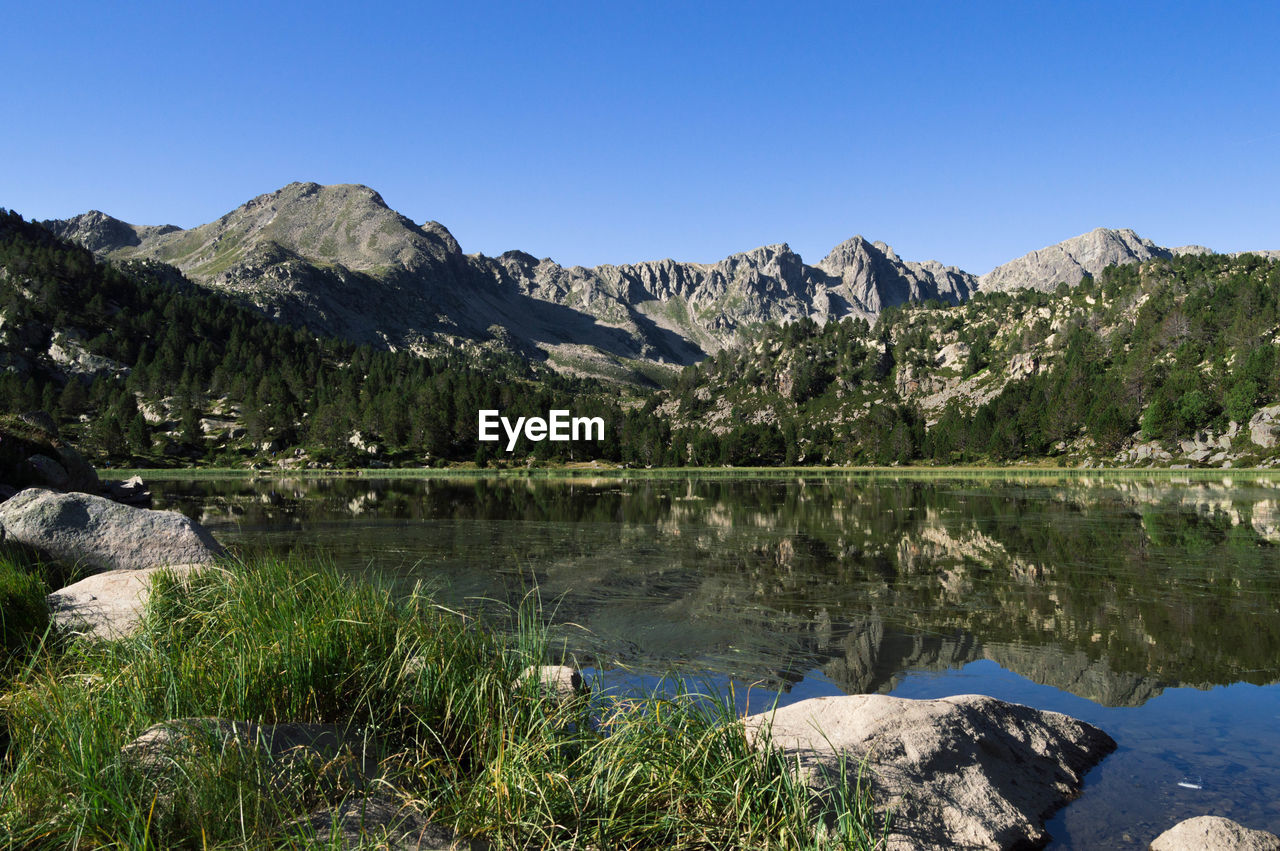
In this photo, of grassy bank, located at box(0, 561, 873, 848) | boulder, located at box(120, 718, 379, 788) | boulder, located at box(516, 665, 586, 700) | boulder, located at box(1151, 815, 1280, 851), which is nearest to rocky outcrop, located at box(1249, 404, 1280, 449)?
boulder, located at box(1151, 815, 1280, 851)

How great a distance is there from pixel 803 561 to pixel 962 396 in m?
194

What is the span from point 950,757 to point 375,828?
552 cm

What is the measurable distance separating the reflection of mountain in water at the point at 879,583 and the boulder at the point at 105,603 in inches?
209

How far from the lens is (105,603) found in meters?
10.2

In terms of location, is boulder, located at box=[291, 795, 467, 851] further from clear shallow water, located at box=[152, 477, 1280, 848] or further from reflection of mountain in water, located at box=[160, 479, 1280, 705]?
reflection of mountain in water, located at box=[160, 479, 1280, 705]

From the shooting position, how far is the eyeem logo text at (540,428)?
15912 centimetres

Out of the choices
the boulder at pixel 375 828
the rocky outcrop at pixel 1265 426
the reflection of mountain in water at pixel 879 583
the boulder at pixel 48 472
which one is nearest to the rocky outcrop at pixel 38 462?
the boulder at pixel 48 472

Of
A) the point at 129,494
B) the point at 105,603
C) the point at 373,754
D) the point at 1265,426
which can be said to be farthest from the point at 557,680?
the point at 1265,426

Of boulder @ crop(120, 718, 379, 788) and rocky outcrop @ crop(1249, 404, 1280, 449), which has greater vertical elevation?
rocky outcrop @ crop(1249, 404, 1280, 449)

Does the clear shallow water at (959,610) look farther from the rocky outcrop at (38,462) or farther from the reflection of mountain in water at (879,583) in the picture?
the rocky outcrop at (38,462)

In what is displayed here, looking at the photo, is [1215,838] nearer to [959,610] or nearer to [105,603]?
[959,610]

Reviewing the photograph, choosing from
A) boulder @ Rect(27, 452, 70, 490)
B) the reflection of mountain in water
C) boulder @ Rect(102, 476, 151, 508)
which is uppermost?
boulder @ Rect(27, 452, 70, 490)

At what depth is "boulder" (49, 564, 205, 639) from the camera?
908 centimetres

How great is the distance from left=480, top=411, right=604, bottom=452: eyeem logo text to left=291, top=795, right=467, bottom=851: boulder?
15262 centimetres
